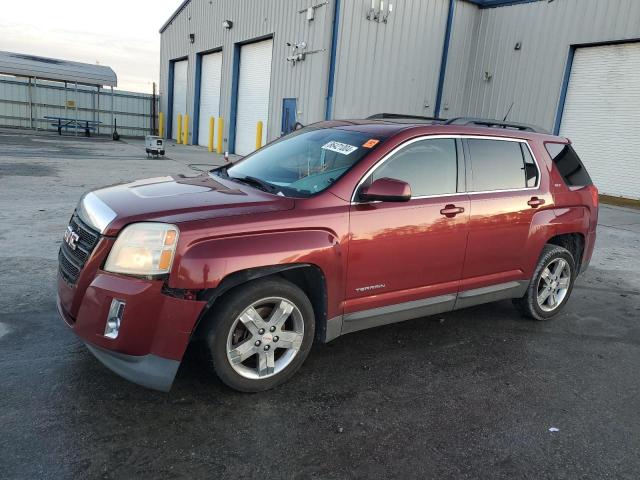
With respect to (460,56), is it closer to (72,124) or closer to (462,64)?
(462,64)

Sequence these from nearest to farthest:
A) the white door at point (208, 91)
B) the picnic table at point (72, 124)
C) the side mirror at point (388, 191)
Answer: the side mirror at point (388, 191), the white door at point (208, 91), the picnic table at point (72, 124)

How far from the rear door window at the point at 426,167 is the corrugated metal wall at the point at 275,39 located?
12900 millimetres

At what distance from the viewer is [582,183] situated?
4922mm

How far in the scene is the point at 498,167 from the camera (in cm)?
419

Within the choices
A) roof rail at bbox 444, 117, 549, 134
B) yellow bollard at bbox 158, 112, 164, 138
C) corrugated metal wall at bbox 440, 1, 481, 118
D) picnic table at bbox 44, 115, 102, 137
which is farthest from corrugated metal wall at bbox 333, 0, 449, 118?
yellow bollard at bbox 158, 112, 164, 138

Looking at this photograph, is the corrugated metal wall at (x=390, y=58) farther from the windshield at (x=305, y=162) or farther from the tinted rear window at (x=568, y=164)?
the windshield at (x=305, y=162)

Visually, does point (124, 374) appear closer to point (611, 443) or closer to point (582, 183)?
point (611, 443)

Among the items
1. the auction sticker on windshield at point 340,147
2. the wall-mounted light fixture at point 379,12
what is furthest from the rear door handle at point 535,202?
the wall-mounted light fixture at point 379,12

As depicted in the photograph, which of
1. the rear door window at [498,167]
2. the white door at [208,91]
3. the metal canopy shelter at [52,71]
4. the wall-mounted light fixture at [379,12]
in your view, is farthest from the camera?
the metal canopy shelter at [52,71]

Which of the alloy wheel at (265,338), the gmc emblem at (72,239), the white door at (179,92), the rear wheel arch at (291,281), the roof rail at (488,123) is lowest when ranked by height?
the alloy wheel at (265,338)

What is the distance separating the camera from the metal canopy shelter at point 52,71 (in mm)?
25688

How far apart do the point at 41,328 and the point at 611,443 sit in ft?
12.7

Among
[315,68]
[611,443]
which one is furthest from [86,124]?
[611,443]

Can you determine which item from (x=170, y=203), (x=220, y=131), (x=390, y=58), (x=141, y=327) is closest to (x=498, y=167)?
(x=170, y=203)
